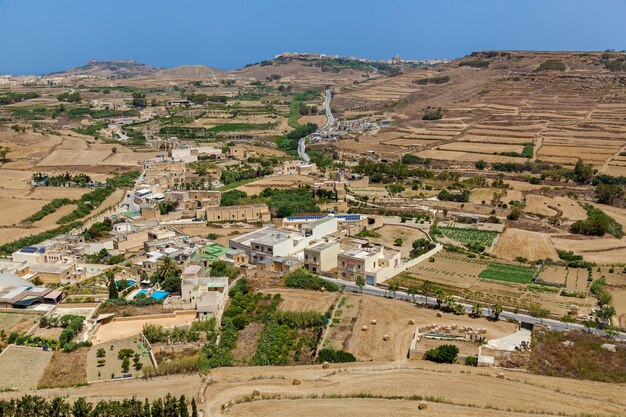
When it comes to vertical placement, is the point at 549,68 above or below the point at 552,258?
above

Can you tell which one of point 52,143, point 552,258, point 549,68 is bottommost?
point 552,258

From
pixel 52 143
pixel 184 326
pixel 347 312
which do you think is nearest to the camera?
pixel 184 326

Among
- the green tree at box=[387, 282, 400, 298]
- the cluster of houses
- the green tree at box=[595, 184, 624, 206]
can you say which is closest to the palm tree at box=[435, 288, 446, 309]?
the green tree at box=[387, 282, 400, 298]

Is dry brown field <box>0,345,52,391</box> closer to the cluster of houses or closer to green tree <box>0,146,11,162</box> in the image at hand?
the cluster of houses

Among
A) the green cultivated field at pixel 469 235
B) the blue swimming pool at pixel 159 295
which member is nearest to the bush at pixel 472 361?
the blue swimming pool at pixel 159 295

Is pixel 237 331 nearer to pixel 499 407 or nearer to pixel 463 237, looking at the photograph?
pixel 499 407

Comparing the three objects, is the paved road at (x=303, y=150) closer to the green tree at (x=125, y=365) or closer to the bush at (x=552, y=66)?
the green tree at (x=125, y=365)

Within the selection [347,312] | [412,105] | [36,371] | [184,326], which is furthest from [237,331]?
[412,105]
